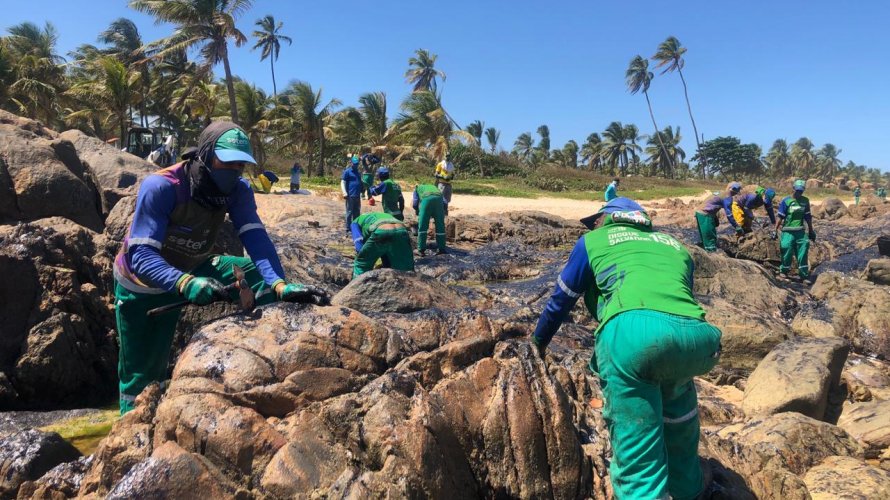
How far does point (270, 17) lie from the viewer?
43812mm

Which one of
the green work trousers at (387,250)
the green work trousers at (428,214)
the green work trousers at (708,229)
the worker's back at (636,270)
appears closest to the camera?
the worker's back at (636,270)

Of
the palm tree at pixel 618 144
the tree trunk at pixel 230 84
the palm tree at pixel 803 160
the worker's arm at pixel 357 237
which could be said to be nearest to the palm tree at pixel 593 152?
the palm tree at pixel 618 144

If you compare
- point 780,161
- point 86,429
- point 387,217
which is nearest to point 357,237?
point 387,217

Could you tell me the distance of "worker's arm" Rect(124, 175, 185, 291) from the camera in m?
2.81

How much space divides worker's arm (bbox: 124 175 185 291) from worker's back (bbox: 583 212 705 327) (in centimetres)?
202

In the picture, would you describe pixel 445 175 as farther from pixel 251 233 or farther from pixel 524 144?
pixel 524 144

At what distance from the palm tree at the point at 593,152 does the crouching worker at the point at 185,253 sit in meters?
56.6

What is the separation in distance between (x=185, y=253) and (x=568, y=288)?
207 centimetres

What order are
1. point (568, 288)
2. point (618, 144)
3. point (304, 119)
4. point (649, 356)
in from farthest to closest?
point (618, 144)
point (304, 119)
point (568, 288)
point (649, 356)

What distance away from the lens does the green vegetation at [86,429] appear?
139 inches

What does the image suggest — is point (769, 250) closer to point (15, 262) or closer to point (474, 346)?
point (474, 346)

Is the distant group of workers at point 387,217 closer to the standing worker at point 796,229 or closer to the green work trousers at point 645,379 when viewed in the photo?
the green work trousers at point 645,379

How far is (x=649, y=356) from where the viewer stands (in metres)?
2.43

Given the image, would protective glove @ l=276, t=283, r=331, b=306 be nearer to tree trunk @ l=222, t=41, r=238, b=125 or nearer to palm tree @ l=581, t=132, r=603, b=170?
tree trunk @ l=222, t=41, r=238, b=125
